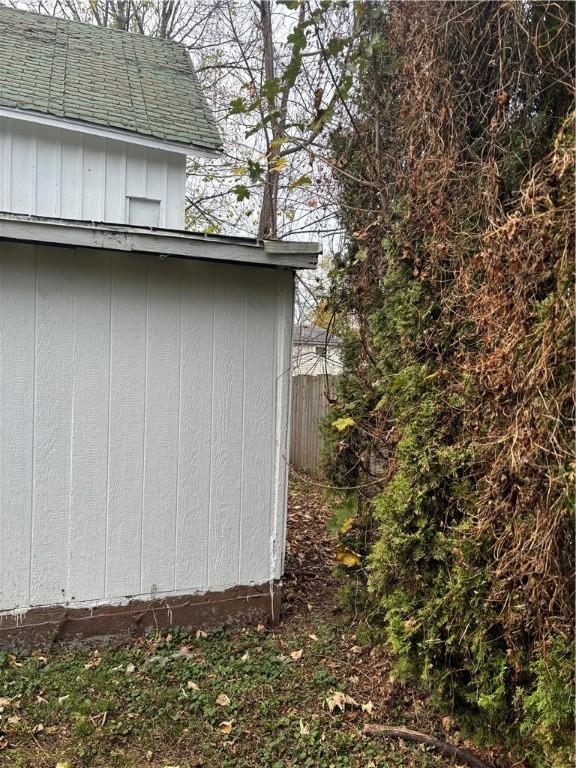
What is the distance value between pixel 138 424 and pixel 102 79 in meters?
5.36

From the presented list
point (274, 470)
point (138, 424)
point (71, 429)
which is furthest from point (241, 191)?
point (71, 429)

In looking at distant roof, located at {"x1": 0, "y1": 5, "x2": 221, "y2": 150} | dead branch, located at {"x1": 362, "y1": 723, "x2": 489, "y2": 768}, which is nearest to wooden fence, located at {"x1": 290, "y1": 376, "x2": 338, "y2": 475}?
distant roof, located at {"x1": 0, "y1": 5, "x2": 221, "y2": 150}

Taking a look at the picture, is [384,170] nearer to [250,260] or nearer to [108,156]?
[250,260]

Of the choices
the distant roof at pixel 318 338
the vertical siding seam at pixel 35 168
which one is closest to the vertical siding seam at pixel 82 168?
the vertical siding seam at pixel 35 168

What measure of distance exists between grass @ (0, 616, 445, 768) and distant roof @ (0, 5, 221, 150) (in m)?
5.21

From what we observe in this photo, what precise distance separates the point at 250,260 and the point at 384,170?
3.37 feet

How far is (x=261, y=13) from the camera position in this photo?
10000 mm

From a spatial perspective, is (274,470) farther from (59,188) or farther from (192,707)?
(59,188)

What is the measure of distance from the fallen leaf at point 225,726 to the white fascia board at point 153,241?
2.59 m

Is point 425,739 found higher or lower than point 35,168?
lower

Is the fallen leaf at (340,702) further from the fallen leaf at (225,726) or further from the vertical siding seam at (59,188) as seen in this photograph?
the vertical siding seam at (59,188)

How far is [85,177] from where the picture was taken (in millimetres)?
6137

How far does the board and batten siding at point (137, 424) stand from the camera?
329 cm

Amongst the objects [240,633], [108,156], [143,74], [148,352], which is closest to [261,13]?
[143,74]
